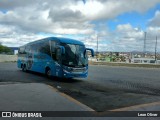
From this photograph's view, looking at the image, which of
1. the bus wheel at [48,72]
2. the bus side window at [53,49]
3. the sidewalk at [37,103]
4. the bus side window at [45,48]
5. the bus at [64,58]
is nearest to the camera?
the sidewalk at [37,103]

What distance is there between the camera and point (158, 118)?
302 inches

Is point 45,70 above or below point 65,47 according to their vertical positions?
below

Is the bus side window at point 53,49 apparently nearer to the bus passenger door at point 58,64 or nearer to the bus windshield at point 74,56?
the bus passenger door at point 58,64

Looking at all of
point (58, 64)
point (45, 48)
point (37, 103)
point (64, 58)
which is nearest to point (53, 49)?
point (58, 64)

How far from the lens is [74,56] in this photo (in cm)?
1847

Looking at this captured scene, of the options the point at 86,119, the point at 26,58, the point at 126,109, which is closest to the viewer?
the point at 86,119

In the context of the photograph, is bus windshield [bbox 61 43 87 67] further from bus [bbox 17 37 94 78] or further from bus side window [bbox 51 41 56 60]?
bus side window [bbox 51 41 56 60]

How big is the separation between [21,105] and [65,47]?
9.90 meters

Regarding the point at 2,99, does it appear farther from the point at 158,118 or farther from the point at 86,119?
the point at 158,118

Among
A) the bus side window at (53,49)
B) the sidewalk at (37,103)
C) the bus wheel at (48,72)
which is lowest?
the sidewalk at (37,103)

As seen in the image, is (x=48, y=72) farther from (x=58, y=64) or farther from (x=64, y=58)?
(x=64, y=58)

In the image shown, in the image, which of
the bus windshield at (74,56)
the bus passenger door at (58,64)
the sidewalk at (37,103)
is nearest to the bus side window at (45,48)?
the bus passenger door at (58,64)

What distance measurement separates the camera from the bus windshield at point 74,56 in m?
18.3

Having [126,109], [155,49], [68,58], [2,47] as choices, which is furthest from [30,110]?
[2,47]
